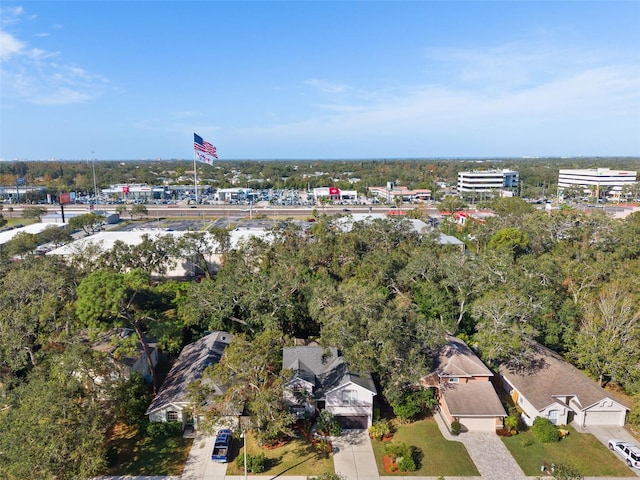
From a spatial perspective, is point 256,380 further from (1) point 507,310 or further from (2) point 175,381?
(1) point 507,310

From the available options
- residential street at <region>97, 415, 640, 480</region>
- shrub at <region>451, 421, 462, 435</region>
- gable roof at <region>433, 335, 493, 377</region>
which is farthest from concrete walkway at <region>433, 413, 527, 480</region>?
gable roof at <region>433, 335, 493, 377</region>

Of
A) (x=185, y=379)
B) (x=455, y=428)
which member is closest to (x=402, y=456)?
(x=455, y=428)

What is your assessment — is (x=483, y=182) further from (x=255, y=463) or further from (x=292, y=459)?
(x=255, y=463)

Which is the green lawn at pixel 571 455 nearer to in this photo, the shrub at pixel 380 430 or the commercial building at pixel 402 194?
the shrub at pixel 380 430

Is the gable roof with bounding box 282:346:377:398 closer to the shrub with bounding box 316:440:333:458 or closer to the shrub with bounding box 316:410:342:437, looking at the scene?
the shrub with bounding box 316:410:342:437

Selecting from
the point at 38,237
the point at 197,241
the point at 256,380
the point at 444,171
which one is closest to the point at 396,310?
the point at 256,380
